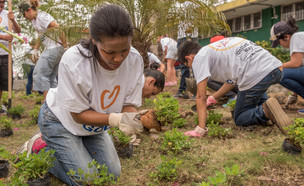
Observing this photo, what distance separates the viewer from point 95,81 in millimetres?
1942

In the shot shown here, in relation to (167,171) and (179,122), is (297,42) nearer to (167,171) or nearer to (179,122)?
(179,122)

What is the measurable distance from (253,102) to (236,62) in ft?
1.90

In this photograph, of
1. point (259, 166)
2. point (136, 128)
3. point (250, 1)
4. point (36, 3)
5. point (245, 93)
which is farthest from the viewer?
point (250, 1)

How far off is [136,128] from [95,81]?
0.44 m

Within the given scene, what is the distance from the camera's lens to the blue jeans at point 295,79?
425cm

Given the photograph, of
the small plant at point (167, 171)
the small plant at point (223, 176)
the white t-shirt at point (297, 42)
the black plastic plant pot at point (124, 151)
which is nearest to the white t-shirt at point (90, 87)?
the small plant at point (167, 171)

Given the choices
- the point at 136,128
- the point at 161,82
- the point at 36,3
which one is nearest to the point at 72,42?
the point at 36,3

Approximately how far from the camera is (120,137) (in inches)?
108

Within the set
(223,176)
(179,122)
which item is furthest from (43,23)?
(223,176)

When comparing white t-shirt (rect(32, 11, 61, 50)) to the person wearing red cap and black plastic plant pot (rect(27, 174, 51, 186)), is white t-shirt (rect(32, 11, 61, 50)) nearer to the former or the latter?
black plastic plant pot (rect(27, 174, 51, 186))

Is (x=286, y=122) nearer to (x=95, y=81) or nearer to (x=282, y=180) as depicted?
(x=282, y=180)

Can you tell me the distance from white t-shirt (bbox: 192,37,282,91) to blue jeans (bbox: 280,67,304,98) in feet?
3.91

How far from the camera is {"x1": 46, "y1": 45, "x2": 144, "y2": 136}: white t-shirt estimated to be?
182 centimetres

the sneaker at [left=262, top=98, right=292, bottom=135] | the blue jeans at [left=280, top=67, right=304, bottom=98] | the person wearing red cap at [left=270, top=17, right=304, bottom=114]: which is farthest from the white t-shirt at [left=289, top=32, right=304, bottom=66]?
the sneaker at [left=262, top=98, right=292, bottom=135]
